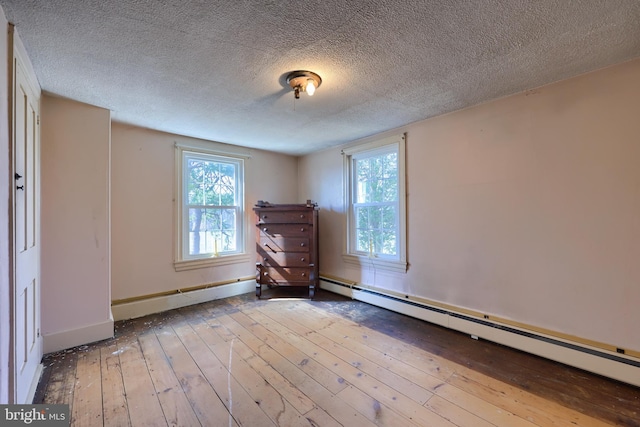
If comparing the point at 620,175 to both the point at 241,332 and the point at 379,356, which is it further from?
the point at 241,332

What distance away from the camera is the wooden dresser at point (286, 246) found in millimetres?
3656

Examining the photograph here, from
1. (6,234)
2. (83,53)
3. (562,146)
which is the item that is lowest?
(6,234)

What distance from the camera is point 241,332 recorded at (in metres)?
2.62

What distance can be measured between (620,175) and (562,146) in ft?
1.28

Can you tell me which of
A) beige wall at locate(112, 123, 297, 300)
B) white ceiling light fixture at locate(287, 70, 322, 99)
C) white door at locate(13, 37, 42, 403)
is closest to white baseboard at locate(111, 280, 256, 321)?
beige wall at locate(112, 123, 297, 300)

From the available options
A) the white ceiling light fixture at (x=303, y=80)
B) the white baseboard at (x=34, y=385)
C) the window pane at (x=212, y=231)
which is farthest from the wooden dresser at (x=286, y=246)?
the white baseboard at (x=34, y=385)

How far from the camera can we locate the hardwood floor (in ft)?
5.02

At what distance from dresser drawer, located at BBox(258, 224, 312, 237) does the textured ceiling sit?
1.63 meters

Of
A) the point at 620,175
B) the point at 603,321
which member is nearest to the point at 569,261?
the point at 603,321

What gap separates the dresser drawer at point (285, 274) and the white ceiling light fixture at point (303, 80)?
2.38 metres

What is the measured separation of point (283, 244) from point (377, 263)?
51.0 inches

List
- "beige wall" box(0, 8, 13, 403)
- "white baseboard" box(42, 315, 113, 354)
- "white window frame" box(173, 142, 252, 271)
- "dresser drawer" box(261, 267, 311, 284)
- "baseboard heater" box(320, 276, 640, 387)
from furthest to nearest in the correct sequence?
1. "dresser drawer" box(261, 267, 311, 284)
2. "white window frame" box(173, 142, 252, 271)
3. "white baseboard" box(42, 315, 113, 354)
4. "baseboard heater" box(320, 276, 640, 387)
5. "beige wall" box(0, 8, 13, 403)

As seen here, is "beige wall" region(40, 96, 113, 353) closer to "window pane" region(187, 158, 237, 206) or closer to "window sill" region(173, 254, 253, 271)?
"window sill" region(173, 254, 253, 271)
